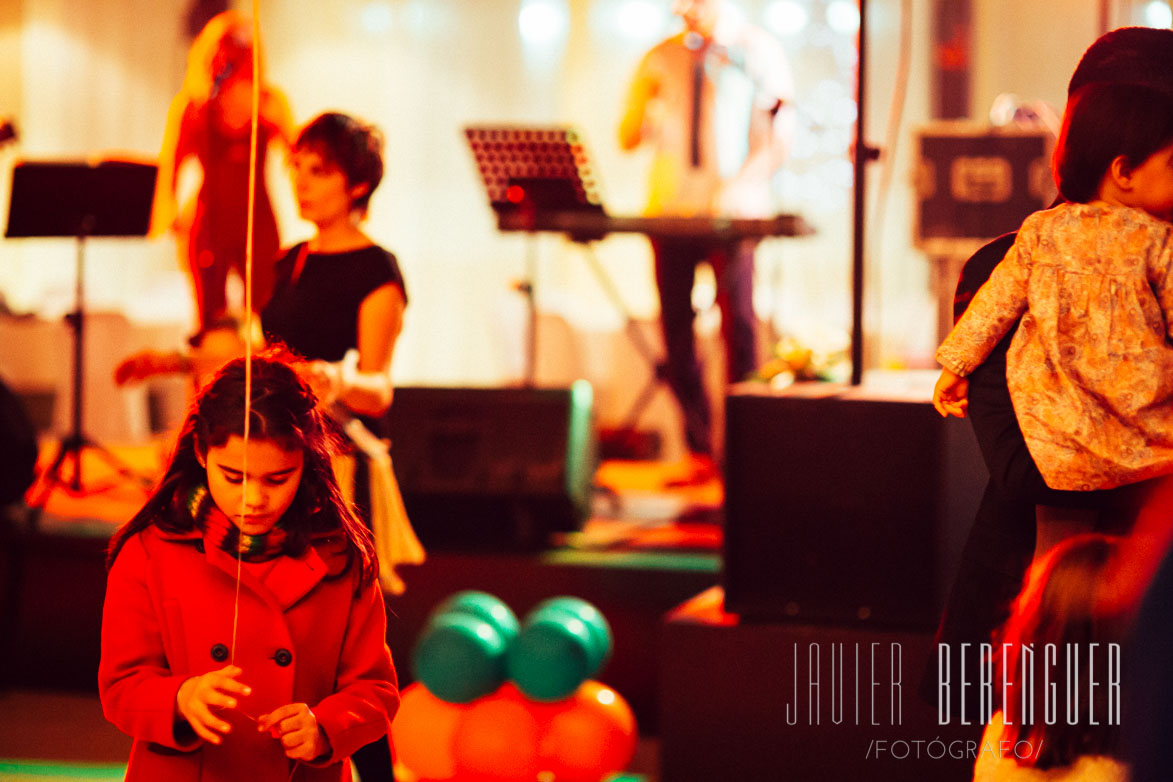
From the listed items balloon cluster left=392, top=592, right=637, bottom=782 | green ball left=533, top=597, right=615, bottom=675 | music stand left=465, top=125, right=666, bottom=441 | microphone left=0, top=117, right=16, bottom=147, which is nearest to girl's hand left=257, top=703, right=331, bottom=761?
balloon cluster left=392, top=592, right=637, bottom=782

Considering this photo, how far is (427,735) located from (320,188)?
5.00ft

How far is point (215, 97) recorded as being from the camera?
509 centimetres

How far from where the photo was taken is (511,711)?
349 cm

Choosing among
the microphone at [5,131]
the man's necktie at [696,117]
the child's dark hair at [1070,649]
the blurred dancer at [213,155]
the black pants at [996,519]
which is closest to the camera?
the child's dark hair at [1070,649]

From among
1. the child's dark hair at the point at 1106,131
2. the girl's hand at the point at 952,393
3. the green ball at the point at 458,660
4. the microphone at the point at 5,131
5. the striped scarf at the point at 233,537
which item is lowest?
the green ball at the point at 458,660

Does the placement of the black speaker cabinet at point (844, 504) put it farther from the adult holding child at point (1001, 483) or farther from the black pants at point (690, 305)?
the black pants at point (690, 305)

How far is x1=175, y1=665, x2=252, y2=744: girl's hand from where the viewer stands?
1.51m

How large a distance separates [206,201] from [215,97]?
0.36 metres

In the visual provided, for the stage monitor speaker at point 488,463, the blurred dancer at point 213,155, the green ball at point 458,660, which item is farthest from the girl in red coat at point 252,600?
the blurred dancer at point 213,155

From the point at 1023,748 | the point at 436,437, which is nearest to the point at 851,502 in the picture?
the point at 1023,748

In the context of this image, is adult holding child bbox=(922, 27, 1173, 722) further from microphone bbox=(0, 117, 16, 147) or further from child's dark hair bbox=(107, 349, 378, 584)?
microphone bbox=(0, 117, 16, 147)

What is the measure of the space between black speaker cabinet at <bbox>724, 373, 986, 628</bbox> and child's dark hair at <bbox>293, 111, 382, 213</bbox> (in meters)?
1.01

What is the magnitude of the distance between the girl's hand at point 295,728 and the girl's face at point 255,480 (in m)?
0.22

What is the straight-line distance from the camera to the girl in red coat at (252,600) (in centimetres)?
164
